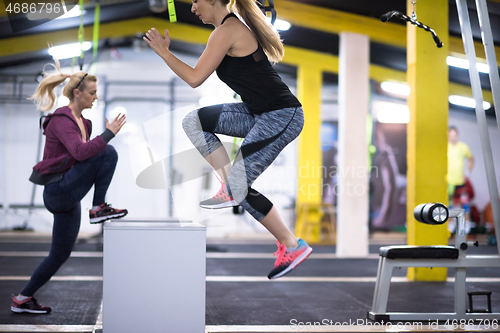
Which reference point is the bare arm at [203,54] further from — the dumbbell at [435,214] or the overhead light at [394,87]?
the overhead light at [394,87]

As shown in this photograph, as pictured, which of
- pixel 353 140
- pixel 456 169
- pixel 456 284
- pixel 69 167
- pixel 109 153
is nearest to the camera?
pixel 109 153

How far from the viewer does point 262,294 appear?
12.5ft

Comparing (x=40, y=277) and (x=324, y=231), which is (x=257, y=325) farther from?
(x=324, y=231)

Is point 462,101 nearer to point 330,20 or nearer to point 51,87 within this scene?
point 330,20

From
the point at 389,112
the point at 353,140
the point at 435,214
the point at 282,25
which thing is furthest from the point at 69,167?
the point at 389,112

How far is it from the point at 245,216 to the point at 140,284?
23.8ft

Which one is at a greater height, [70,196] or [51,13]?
[51,13]

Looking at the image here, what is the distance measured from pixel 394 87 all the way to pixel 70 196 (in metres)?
8.16

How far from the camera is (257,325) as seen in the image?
281 cm

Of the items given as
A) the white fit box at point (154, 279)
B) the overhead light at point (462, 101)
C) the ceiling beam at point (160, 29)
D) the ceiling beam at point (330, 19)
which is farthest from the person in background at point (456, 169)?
the white fit box at point (154, 279)

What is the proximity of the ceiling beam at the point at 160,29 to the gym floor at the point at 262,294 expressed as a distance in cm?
335

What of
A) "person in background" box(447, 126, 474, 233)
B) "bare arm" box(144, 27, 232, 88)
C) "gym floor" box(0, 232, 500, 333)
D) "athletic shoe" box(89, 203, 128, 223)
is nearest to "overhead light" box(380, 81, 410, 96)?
"person in background" box(447, 126, 474, 233)

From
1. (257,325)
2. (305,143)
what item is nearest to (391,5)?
(305,143)

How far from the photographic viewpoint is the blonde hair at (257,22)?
1925 mm
